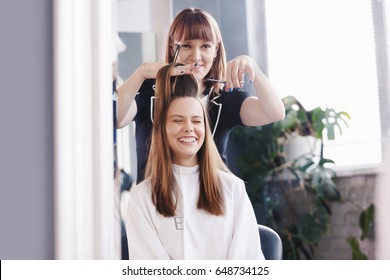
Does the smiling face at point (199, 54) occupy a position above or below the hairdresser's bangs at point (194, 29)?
below

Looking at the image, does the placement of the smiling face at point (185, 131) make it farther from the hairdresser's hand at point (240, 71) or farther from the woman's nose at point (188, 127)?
the hairdresser's hand at point (240, 71)

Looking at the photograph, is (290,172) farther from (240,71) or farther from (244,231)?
(240,71)

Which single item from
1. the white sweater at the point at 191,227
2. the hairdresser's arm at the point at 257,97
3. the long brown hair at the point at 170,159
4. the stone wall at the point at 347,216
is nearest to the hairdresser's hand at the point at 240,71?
the hairdresser's arm at the point at 257,97

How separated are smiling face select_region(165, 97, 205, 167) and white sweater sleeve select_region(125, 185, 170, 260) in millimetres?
146

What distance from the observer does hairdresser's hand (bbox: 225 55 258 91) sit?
4.25 feet

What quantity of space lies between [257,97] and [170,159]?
304 millimetres

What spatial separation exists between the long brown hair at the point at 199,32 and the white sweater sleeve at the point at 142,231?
0.38m

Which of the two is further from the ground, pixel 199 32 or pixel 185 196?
pixel 199 32

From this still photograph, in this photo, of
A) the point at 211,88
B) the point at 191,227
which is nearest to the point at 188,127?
the point at 211,88

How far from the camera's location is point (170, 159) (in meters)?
1.28

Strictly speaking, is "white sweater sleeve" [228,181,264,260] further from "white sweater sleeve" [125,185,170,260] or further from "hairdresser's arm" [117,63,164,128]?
"hairdresser's arm" [117,63,164,128]

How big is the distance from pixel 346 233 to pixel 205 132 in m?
0.48

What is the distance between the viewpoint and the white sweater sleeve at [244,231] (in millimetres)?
1215

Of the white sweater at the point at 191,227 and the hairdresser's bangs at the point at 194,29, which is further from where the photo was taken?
the hairdresser's bangs at the point at 194,29
